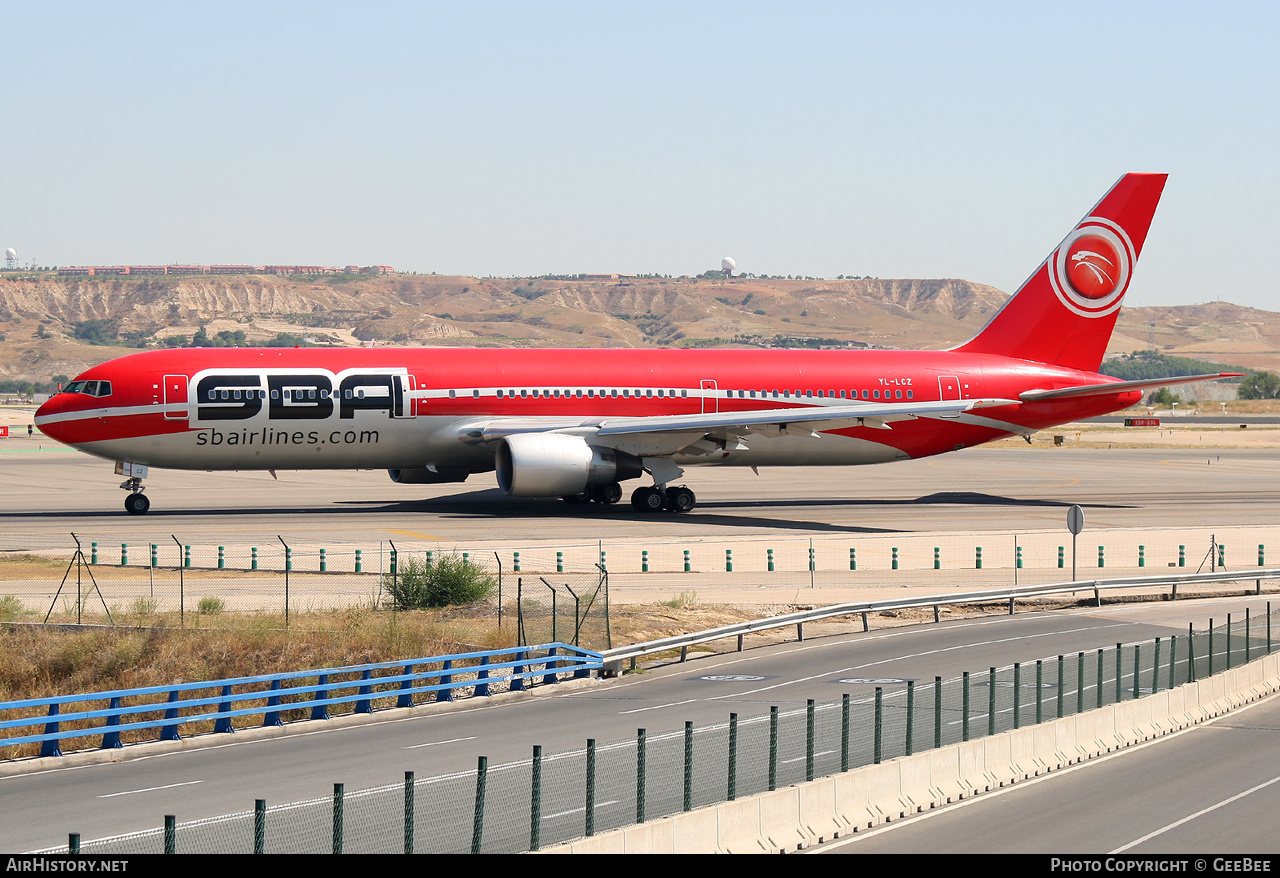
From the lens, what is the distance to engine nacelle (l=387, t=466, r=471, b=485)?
170ft

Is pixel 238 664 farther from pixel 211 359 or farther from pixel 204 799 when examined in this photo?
pixel 211 359

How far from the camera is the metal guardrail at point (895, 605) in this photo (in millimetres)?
28906

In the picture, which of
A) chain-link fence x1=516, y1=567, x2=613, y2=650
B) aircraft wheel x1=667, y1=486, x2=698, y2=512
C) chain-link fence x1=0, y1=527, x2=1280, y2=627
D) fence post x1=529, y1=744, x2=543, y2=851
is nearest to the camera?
fence post x1=529, y1=744, x2=543, y2=851

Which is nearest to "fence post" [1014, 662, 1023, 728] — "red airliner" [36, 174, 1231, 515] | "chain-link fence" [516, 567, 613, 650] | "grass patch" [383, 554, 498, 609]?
"chain-link fence" [516, 567, 613, 650]

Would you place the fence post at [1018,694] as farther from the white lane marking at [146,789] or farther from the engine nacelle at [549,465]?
the engine nacelle at [549,465]

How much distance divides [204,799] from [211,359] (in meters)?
32.8

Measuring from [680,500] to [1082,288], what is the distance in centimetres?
1927

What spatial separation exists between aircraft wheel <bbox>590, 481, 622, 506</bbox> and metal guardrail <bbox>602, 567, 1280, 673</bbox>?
1711 centimetres

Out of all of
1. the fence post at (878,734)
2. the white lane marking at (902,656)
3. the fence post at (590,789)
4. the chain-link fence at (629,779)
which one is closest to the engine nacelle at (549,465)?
the white lane marking at (902,656)

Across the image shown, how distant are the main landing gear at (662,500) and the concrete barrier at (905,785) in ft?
92.3

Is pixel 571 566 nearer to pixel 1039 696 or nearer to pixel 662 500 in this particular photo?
pixel 662 500

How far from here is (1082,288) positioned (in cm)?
5750

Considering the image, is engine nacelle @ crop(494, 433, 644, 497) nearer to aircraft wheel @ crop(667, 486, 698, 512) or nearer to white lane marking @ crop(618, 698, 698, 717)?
aircraft wheel @ crop(667, 486, 698, 512)

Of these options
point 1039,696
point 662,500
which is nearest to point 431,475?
point 662,500
